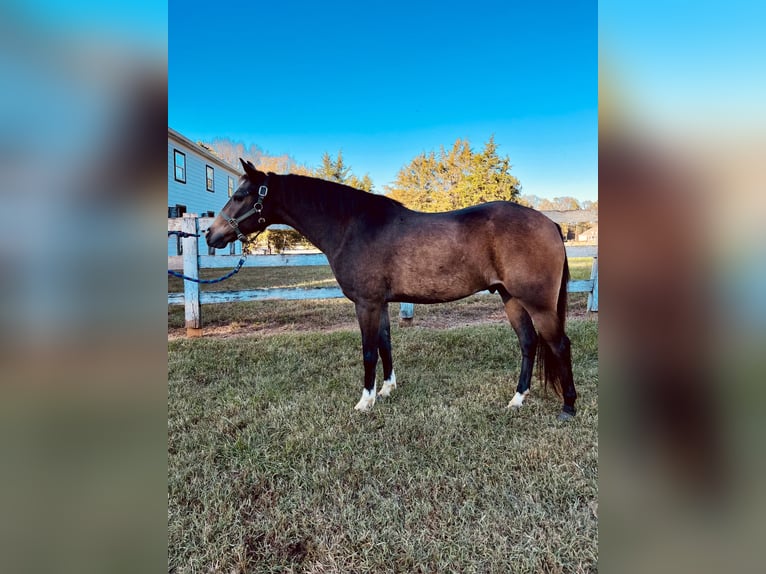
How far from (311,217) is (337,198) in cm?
29

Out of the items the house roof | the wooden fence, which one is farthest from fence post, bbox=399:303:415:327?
the house roof

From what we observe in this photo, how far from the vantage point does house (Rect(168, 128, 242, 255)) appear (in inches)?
477

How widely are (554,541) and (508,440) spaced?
0.83 meters

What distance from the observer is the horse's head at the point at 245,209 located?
9.94 ft

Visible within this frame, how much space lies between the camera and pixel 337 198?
305 centimetres

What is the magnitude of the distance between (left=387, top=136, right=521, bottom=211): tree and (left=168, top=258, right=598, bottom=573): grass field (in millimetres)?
17640
